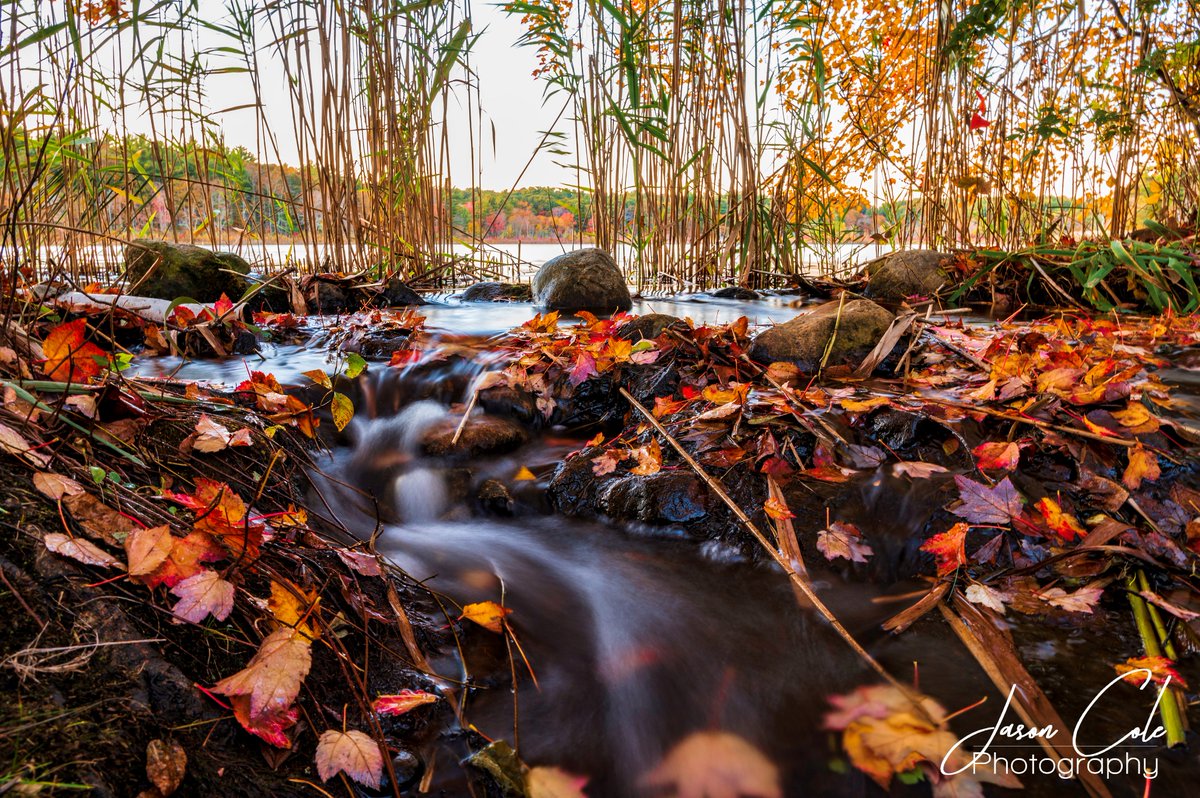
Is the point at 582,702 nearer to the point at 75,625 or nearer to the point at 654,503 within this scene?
the point at 654,503

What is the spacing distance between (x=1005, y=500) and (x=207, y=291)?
408 cm

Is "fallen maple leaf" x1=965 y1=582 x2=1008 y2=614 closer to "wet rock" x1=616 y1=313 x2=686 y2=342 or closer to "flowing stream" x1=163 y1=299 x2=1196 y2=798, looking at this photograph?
"flowing stream" x1=163 y1=299 x2=1196 y2=798

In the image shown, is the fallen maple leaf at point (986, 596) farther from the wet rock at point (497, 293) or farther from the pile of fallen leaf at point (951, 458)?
the wet rock at point (497, 293)

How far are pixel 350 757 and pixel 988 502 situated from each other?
1.25 m

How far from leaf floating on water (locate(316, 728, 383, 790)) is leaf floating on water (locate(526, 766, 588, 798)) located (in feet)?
0.67

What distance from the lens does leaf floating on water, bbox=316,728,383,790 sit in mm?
762

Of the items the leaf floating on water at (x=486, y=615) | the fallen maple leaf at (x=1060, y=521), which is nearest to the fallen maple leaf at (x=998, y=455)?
the fallen maple leaf at (x=1060, y=521)

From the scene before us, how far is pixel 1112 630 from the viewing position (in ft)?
3.71

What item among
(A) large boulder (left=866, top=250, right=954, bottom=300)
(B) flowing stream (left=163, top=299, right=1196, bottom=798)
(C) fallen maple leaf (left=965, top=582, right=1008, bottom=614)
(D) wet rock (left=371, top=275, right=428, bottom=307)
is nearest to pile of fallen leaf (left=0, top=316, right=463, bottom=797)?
(B) flowing stream (left=163, top=299, right=1196, bottom=798)

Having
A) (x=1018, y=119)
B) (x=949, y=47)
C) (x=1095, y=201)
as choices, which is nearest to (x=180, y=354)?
(x=949, y=47)

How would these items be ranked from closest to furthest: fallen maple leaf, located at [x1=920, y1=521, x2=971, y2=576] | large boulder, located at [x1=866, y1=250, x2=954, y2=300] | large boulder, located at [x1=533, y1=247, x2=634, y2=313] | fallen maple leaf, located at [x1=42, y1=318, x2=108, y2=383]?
1. fallen maple leaf, located at [x1=42, y1=318, x2=108, y2=383]
2. fallen maple leaf, located at [x1=920, y1=521, x2=971, y2=576]
3. large boulder, located at [x1=533, y1=247, x2=634, y2=313]
4. large boulder, located at [x1=866, y1=250, x2=954, y2=300]

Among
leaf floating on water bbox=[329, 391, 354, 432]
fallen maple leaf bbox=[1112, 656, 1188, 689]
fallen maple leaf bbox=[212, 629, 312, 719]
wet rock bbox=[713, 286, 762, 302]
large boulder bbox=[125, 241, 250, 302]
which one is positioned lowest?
fallen maple leaf bbox=[1112, 656, 1188, 689]
